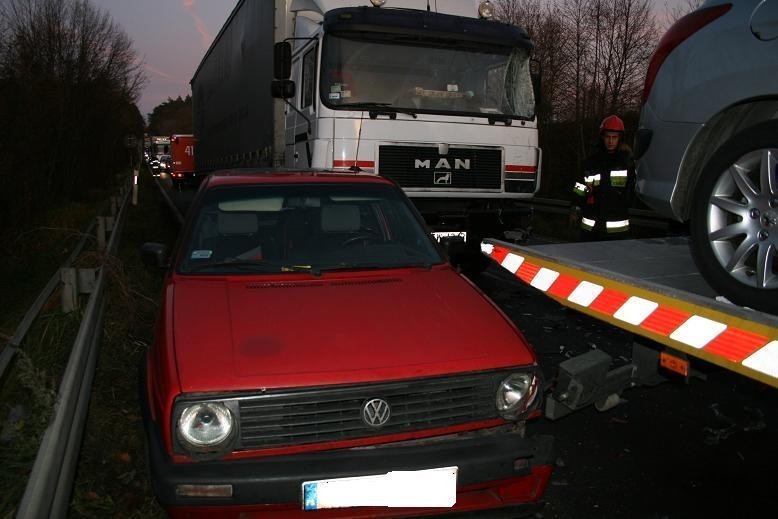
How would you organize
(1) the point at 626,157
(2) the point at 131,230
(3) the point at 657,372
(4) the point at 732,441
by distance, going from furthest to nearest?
(2) the point at 131,230 → (1) the point at 626,157 → (4) the point at 732,441 → (3) the point at 657,372

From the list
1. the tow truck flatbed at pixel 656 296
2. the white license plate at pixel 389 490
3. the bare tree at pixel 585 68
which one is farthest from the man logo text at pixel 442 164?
the bare tree at pixel 585 68

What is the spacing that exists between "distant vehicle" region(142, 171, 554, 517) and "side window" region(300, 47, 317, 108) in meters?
4.70

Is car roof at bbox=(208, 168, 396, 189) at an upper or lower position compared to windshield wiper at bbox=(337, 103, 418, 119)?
lower

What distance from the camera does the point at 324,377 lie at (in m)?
2.71

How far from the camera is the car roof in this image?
173 inches

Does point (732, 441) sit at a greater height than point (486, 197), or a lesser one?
lesser

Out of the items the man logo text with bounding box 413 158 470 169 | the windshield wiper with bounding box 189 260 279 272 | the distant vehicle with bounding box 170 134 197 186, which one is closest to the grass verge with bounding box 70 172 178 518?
the windshield wiper with bounding box 189 260 279 272

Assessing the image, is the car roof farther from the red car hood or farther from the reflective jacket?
the reflective jacket

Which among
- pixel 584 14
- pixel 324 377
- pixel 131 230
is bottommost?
pixel 131 230

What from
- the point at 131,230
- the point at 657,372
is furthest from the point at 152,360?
the point at 131,230

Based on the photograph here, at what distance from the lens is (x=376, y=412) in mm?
2746

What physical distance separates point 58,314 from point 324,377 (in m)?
4.12

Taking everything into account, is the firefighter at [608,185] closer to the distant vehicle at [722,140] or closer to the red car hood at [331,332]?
the distant vehicle at [722,140]

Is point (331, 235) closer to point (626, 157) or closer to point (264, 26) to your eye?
point (626, 157)
